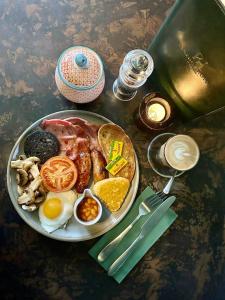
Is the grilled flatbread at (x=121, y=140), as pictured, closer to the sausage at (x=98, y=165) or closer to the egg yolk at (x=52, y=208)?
the sausage at (x=98, y=165)

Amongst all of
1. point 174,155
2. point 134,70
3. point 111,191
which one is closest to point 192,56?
point 134,70

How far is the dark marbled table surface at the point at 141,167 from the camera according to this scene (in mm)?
923

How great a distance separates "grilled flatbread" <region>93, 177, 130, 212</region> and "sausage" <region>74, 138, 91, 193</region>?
0.10 ft

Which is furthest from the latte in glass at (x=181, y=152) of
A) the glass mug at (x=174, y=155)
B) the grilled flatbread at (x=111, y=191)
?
the grilled flatbread at (x=111, y=191)

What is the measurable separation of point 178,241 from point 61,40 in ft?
1.90

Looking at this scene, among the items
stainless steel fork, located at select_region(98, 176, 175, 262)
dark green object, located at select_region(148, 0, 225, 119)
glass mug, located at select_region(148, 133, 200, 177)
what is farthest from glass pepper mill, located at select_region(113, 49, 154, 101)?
stainless steel fork, located at select_region(98, 176, 175, 262)

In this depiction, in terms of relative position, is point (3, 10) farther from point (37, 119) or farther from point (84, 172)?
point (84, 172)

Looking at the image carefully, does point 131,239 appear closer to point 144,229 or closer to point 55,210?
point 144,229

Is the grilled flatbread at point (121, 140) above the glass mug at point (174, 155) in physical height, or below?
above

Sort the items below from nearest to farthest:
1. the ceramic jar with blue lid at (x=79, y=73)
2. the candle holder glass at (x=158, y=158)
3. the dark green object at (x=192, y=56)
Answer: the dark green object at (x=192, y=56) → the ceramic jar with blue lid at (x=79, y=73) → the candle holder glass at (x=158, y=158)

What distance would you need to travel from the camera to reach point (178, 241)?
977mm

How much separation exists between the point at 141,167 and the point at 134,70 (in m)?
0.24

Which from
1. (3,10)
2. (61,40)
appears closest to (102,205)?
(61,40)

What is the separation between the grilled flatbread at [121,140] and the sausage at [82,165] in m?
0.04
